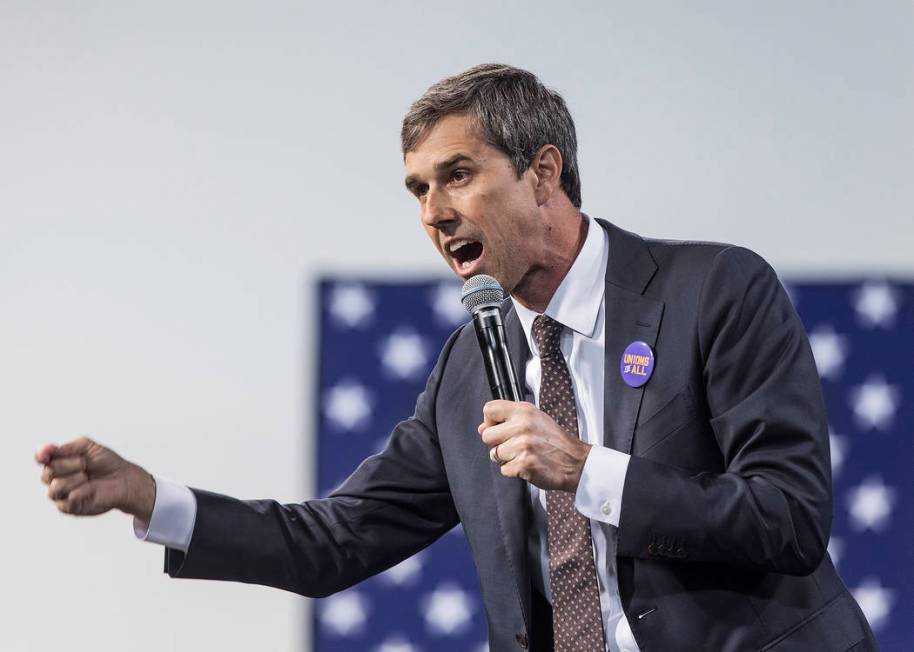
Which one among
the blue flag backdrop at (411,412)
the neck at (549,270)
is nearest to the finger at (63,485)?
the neck at (549,270)

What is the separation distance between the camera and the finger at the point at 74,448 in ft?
5.34

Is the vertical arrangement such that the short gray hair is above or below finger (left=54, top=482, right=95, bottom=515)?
above

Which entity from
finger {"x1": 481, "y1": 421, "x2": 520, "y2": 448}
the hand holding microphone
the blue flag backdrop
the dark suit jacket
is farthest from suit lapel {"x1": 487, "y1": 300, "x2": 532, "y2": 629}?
the blue flag backdrop

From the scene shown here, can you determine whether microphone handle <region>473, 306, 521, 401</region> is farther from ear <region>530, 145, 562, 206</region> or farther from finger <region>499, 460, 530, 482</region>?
ear <region>530, 145, 562, 206</region>

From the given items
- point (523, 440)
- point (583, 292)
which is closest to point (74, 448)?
point (523, 440)

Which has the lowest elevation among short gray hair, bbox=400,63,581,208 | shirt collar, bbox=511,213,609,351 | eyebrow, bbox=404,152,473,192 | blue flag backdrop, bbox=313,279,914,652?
blue flag backdrop, bbox=313,279,914,652

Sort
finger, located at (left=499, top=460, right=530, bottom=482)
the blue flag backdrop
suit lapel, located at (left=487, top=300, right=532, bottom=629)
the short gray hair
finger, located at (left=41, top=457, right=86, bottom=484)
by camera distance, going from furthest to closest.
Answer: the blue flag backdrop, the short gray hair, suit lapel, located at (left=487, top=300, right=532, bottom=629), finger, located at (left=41, top=457, right=86, bottom=484), finger, located at (left=499, top=460, right=530, bottom=482)

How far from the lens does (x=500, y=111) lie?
6.52 ft

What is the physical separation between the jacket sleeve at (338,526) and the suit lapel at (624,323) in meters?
0.48

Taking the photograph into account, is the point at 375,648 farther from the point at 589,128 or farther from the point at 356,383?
the point at 589,128

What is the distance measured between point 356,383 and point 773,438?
2.32 metres

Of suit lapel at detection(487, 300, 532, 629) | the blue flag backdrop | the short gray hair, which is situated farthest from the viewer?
the blue flag backdrop

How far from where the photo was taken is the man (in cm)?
159

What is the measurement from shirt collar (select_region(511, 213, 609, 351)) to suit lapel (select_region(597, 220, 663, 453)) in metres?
0.04
